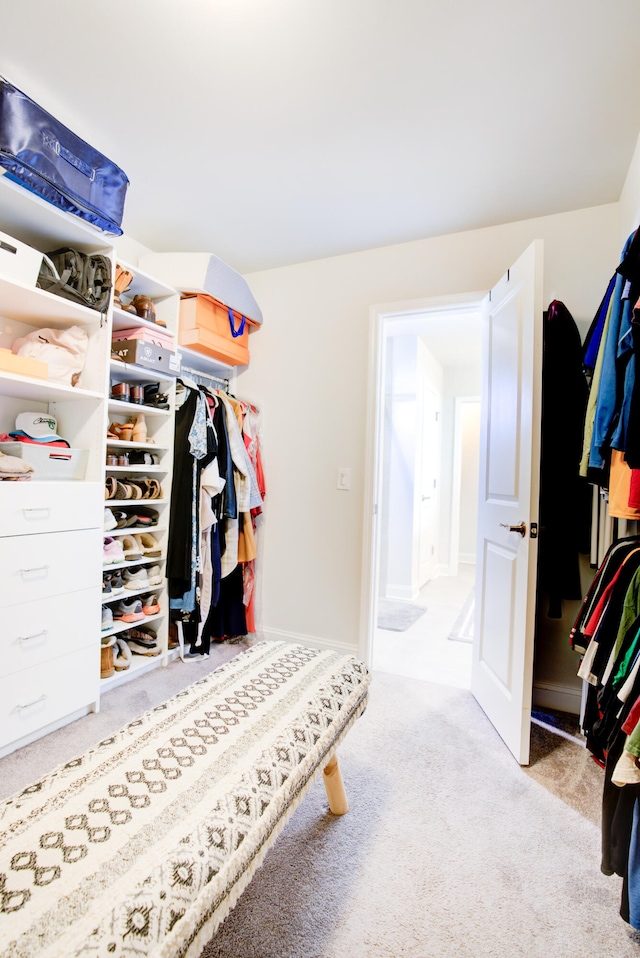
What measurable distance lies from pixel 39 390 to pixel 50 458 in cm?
29

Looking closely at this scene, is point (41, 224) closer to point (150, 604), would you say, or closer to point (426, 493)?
point (150, 604)

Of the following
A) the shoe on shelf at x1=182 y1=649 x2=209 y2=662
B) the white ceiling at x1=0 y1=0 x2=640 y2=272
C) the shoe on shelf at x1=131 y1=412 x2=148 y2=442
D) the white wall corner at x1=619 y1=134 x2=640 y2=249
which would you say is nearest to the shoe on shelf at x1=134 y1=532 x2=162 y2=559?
the shoe on shelf at x1=131 y1=412 x2=148 y2=442

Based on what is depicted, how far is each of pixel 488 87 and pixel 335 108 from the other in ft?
1.76

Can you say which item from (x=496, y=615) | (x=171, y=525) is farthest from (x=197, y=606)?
(x=496, y=615)

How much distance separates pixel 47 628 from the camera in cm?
173

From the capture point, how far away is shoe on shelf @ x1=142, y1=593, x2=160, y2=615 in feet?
7.77

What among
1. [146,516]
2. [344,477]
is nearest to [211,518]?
[146,516]

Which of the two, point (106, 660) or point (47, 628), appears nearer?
point (47, 628)

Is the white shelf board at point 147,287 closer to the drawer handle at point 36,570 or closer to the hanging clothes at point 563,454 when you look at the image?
the drawer handle at point 36,570

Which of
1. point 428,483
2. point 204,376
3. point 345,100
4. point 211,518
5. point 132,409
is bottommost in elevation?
point 211,518

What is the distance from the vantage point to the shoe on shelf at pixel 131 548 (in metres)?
2.24

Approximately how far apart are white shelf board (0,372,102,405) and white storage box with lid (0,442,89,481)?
227 millimetres

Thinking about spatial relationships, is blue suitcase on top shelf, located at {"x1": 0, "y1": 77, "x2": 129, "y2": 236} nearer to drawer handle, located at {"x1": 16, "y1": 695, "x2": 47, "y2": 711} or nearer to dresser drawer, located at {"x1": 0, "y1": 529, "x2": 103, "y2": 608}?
dresser drawer, located at {"x1": 0, "y1": 529, "x2": 103, "y2": 608}

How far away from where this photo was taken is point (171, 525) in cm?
240
